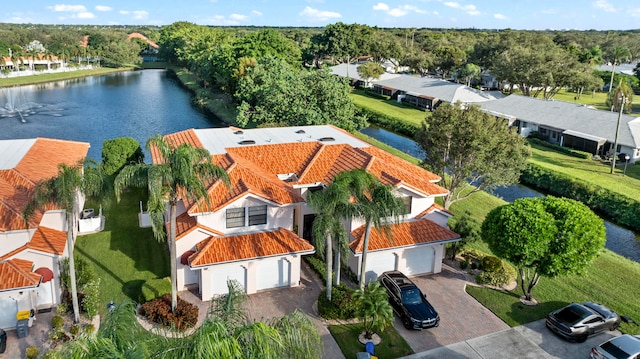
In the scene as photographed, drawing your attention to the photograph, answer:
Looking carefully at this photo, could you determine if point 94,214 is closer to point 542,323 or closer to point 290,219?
point 290,219

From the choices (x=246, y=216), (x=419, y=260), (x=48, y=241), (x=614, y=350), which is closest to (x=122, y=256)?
(x=48, y=241)

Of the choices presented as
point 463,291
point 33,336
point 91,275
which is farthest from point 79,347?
point 463,291

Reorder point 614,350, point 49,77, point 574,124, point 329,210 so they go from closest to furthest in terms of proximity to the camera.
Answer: point 614,350, point 329,210, point 574,124, point 49,77

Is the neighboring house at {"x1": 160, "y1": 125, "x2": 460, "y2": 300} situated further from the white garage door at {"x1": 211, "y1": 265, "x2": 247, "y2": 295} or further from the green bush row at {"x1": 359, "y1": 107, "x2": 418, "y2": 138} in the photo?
the green bush row at {"x1": 359, "y1": 107, "x2": 418, "y2": 138}

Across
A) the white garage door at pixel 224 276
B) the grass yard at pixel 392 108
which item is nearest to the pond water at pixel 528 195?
the grass yard at pixel 392 108

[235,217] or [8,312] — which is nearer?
[8,312]

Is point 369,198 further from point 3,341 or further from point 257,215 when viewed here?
→ point 3,341
